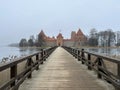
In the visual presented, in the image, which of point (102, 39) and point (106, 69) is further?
point (102, 39)

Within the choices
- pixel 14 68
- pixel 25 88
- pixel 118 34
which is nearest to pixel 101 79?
pixel 25 88

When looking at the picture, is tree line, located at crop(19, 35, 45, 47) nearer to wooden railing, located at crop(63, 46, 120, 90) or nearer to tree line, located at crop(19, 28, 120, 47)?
tree line, located at crop(19, 28, 120, 47)

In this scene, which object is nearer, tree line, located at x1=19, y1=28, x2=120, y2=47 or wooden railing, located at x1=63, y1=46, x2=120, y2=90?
wooden railing, located at x1=63, y1=46, x2=120, y2=90

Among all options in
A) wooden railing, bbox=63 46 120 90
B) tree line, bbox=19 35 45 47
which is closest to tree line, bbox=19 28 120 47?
tree line, bbox=19 35 45 47

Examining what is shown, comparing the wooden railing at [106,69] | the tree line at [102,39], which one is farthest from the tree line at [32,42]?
the wooden railing at [106,69]

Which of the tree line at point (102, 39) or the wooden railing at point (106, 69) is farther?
the tree line at point (102, 39)

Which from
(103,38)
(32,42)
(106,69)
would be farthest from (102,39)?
(106,69)

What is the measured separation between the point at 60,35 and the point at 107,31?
32.8 meters

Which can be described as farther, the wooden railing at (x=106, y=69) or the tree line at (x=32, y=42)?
the tree line at (x=32, y=42)

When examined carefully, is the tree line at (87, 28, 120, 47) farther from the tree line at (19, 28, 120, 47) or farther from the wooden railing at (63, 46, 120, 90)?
the wooden railing at (63, 46, 120, 90)

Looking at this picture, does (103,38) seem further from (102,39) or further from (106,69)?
(106,69)

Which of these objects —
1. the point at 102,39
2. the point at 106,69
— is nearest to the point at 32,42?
the point at 102,39

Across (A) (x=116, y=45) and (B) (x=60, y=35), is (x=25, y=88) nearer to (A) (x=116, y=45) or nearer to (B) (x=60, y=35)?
(A) (x=116, y=45)

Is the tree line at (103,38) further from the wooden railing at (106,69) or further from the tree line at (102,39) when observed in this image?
the wooden railing at (106,69)
